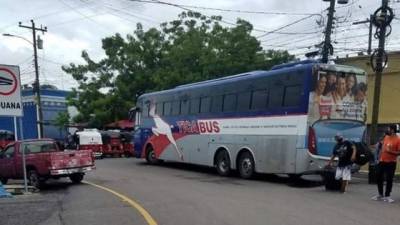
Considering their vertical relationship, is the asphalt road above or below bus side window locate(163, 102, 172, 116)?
below

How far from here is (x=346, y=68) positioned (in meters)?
17.9

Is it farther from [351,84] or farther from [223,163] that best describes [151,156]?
[351,84]

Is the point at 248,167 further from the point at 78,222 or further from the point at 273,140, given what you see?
the point at 78,222

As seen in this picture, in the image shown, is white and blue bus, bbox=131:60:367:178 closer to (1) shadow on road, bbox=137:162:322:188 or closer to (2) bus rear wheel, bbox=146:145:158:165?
(1) shadow on road, bbox=137:162:322:188

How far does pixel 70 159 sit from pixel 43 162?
886 mm

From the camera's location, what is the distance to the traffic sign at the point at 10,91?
1508 centimetres

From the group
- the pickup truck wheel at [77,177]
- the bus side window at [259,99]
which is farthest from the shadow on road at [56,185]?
the bus side window at [259,99]

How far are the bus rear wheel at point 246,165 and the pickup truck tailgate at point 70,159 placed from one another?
520 centimetres

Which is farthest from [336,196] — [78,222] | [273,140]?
[78,222]

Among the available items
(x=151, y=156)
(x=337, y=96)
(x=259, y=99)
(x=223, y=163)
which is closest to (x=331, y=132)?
(x=337, y=96)

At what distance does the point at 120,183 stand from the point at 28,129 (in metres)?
46.0

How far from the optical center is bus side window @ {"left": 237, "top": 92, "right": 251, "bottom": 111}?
19.9m

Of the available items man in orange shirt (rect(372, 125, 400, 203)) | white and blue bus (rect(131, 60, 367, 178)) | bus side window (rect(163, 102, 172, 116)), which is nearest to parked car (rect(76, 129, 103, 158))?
bus side window (rect(163, 102, 172, 116))

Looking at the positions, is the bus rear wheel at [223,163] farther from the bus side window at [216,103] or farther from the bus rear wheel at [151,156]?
the bus rear wheel at [151,156]
